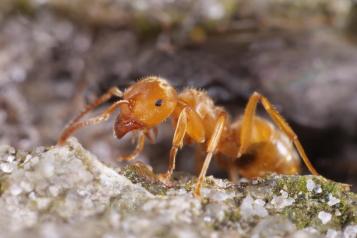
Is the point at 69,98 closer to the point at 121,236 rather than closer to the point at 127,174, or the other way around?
the point at 127,174

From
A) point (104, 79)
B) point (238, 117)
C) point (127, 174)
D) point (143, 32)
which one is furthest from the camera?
point (143, 32)

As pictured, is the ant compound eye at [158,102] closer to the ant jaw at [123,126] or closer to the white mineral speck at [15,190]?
the ant jaw at [123,126]

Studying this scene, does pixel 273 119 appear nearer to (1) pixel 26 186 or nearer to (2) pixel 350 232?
(2) pixel 350 232

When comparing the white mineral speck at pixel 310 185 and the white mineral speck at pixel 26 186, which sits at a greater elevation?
the white mineral speck at pixel 26 186

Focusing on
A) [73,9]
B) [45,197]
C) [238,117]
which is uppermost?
[73,9]

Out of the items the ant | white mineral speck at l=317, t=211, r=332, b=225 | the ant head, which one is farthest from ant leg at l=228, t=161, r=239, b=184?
white mineral speck at l=317, t=211, r=332, b=225

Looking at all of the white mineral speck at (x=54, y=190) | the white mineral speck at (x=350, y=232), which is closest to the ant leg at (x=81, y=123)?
the white mineral speck at (x=54, y=190)

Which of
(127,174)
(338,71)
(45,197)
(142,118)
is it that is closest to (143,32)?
(338,71)
